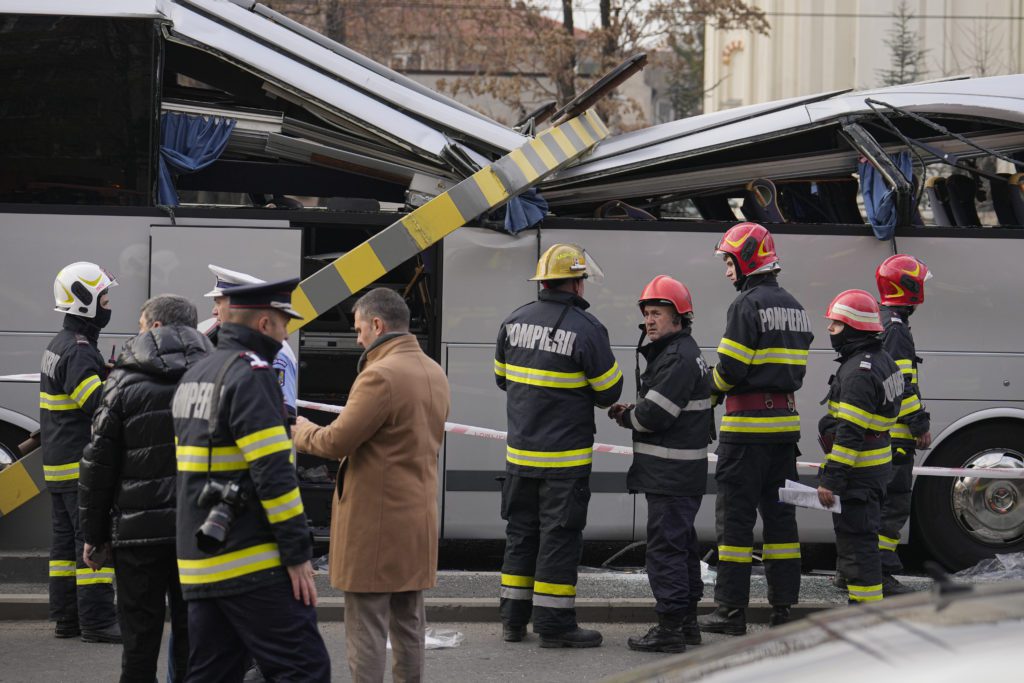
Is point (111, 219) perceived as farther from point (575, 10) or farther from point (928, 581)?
point (575, 10)

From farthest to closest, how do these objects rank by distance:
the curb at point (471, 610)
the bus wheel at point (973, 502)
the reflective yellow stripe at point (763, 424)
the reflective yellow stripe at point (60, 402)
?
the bus wheel at point (973, 502), the curb at point (471, 610), the reflective yellow stripe at point (763, 424), the reflective yellow stripe at point (60, 402)

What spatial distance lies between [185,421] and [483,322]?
13.8ft

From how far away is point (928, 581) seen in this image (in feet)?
28.3

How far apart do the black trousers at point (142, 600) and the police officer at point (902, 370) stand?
14.9 feet

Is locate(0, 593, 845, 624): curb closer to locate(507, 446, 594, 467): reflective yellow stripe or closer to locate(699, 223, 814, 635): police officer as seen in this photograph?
locate(699, 223, 814, 635): police officer

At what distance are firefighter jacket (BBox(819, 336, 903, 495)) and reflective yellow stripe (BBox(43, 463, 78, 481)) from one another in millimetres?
3957

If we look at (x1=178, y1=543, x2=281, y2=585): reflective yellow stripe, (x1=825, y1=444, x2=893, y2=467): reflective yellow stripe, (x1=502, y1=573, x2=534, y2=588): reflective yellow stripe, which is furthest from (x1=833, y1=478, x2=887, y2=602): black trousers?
(x1=178, y1=543, x2=281, y2=585): reflective yellow stripe

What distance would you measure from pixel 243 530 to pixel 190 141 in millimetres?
4868

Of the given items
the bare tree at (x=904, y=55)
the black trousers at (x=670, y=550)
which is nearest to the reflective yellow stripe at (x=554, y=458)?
the black trousers at (x=670, y=550)

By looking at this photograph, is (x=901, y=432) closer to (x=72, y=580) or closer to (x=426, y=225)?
(x=426, y=225)

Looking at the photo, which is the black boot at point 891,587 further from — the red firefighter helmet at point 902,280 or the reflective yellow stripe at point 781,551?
the red firefighter helmet at point 902,280

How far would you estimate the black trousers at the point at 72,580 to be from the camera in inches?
273

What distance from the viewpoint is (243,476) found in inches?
179

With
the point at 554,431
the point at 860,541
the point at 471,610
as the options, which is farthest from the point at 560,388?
the point at 860,541
